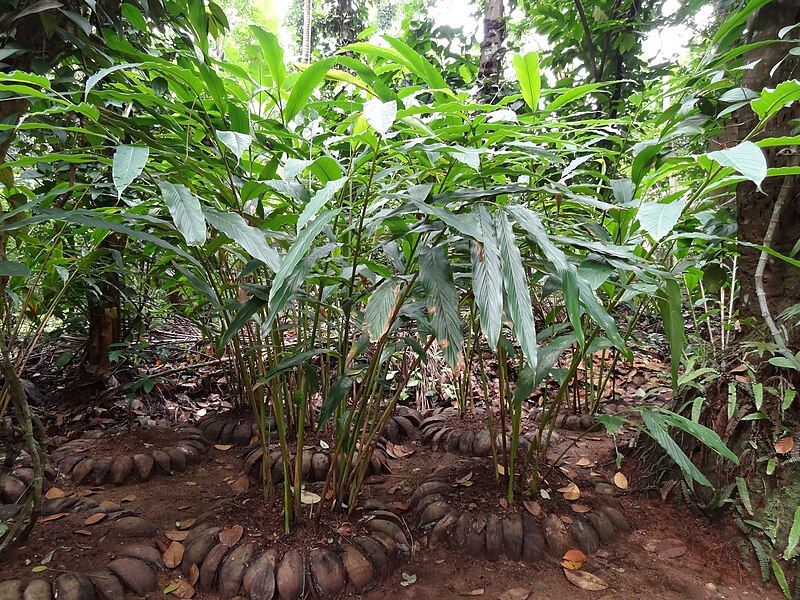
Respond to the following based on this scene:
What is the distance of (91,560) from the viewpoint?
926mm

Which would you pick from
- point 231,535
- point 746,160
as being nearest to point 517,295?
point 746,160

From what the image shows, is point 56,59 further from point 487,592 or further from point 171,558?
point 487,592

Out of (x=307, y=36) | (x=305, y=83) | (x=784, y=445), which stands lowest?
(x=784, y=445)

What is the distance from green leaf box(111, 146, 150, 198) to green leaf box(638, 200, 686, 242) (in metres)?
0.60

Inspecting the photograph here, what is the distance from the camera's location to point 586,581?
3.02 ft

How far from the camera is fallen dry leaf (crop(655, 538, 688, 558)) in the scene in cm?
99

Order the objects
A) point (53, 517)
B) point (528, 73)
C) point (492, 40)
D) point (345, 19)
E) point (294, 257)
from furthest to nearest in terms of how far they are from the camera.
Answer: point (345, 19)
point (492, 40)
point (53, 517)
point (528, 73)
point (294, 257)

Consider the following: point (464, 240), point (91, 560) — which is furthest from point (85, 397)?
point (464, 240)

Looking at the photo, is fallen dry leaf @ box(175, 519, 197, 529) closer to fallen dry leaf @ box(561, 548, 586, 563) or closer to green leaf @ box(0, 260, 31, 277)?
green leaf @ box(0, 260, 31, 277)

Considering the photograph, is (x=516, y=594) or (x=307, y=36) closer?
(x=516, y=594)

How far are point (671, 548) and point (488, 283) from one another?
3.14 ft

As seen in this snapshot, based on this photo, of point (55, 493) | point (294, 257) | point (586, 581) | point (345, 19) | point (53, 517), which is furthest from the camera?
point (345, 19)

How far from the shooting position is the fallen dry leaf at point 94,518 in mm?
1068

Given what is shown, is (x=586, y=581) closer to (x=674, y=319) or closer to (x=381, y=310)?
Result: (x=674, y=319)
